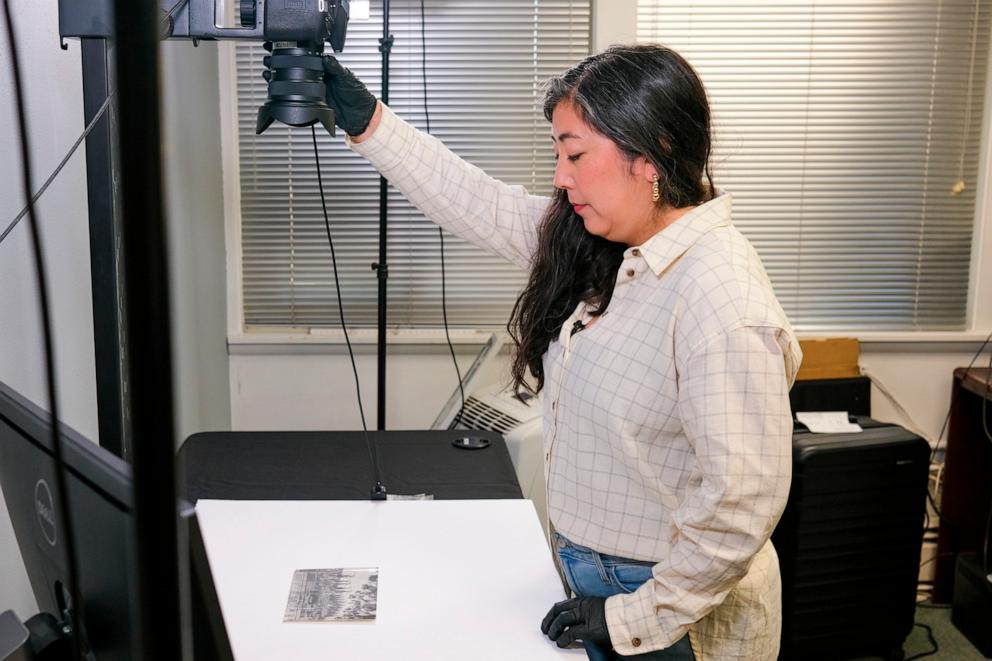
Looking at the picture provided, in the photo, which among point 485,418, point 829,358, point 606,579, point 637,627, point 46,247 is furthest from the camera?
point 829,358

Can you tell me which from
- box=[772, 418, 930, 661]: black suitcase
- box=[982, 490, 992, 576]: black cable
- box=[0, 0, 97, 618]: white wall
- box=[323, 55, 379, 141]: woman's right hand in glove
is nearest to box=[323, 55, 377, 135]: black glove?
box=[323, 55, 379, 141]: woman's right hand in glove

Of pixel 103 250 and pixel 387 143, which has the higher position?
pixel 387 143

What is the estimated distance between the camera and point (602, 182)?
1.17 m

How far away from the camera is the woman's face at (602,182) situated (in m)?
1.16

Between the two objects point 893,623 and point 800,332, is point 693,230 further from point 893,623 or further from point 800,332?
point 800,332

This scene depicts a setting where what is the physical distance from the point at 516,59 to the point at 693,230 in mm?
1787

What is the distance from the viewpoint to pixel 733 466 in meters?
1.00

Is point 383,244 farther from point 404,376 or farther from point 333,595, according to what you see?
point 333,595

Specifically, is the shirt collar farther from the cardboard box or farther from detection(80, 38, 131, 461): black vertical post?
the cardboard box

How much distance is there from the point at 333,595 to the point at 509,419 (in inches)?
46.3

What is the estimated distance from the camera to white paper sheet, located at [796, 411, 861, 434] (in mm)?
2363

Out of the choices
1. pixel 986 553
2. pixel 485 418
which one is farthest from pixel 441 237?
pixel 986 553

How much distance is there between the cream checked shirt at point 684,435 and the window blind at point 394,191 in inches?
62.5

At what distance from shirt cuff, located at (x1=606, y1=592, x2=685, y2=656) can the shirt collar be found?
1.34 ft
